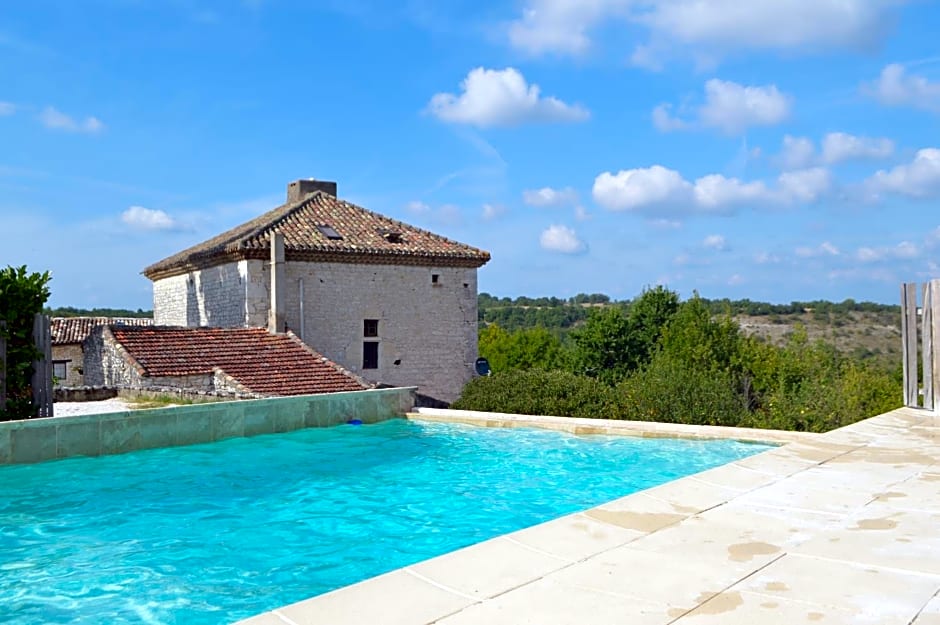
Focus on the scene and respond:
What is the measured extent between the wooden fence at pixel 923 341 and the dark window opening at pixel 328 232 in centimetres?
1555

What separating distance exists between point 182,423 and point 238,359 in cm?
713

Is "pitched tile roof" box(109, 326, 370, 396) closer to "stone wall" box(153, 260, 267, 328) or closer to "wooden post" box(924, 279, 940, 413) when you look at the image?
"stone wall" box(153, 260, 267, 328)

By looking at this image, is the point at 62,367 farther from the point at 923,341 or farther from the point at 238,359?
the point at 923,341

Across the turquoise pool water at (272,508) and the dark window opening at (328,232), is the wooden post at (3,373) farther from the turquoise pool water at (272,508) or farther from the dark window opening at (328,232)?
the dark window opening at (328,232)

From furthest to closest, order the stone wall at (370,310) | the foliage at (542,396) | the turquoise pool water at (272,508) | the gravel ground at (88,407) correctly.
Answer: the stone wall at (370,310), the foliage at (542,396), the gravel ground at (88,407), the turquoise pool water at (272,508)

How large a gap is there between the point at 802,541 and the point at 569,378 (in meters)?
12.3

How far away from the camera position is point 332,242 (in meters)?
21.7

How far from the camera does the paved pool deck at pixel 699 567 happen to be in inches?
132

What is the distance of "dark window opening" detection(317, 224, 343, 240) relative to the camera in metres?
22.2

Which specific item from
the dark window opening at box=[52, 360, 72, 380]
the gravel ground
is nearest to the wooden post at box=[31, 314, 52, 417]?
the gravel ground

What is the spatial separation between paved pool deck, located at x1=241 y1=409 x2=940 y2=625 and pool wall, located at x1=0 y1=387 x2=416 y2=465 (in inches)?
281

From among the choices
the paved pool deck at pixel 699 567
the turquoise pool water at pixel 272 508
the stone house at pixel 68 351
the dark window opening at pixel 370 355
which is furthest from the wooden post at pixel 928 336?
the stone house at pixel 68 351

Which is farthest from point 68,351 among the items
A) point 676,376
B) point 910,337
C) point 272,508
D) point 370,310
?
point 910,337

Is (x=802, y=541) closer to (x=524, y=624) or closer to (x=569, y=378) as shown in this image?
(x=524, y=624)
